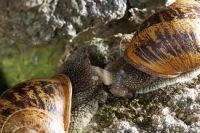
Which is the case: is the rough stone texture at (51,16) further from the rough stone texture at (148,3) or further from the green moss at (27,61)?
the green moss at (27,61)

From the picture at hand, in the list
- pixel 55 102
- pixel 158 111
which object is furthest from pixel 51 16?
pixel 158 111

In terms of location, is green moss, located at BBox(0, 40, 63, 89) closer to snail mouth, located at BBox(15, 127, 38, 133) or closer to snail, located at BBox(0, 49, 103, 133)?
snail, located at BBox(0, 49, 103, 133)

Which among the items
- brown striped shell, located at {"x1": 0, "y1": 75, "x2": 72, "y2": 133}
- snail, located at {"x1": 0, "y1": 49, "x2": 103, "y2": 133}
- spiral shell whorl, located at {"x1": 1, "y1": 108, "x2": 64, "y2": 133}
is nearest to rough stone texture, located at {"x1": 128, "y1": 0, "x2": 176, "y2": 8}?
snail, located at {"x1": 0, "y1": 49, "x2": 103, "y2": 133}

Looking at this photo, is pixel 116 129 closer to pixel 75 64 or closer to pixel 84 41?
pixel 75 64

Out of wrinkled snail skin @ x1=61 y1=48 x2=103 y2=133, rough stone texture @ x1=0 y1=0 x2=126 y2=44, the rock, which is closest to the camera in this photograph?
rough stone texture @ x1=0 y1=0 x2=126 y2=44

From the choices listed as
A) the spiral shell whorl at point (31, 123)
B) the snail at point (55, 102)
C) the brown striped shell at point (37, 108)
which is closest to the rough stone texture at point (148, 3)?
the snail at point (55, 102)

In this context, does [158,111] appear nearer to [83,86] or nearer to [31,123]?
[83,86]

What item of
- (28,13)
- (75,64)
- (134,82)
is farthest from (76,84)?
(28,13)
